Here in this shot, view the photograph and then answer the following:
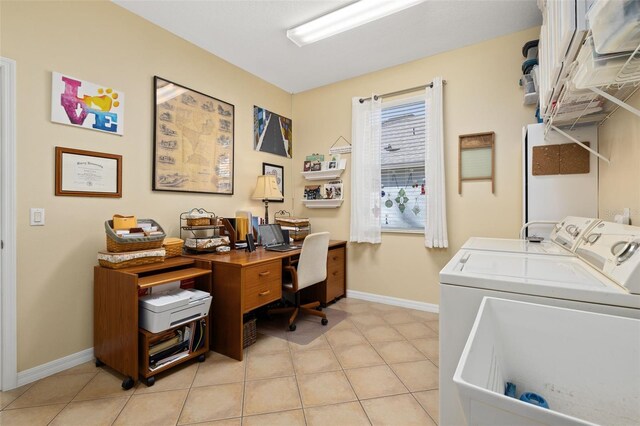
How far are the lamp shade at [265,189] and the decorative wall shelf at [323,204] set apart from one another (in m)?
0.56

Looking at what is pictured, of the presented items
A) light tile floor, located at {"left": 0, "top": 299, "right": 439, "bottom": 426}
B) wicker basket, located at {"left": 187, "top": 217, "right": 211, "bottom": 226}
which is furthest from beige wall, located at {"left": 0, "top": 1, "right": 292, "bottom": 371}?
light tile floor, located at {"left": 0, "top": 299, "right": 439, "bottom": 426}

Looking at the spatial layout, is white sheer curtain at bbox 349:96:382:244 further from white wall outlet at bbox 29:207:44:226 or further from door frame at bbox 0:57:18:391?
door frame at bbox 0:57:18:391

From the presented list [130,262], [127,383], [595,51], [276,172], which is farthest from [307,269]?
[595,51]

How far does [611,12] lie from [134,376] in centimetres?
258

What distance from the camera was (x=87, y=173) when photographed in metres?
2.02

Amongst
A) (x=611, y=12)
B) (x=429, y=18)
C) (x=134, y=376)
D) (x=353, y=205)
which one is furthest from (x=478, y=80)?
(x=134, y=376)

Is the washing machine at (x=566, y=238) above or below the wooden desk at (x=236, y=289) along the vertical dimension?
above

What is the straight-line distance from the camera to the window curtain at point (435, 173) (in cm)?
285

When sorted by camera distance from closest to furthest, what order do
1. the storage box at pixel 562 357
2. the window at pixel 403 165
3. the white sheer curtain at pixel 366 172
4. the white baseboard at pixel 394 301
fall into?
the storage box at pixel 562 357, the white baseboard at pixel 394 301, the window at pixel 403 165, the white sheer curtain at pixel 366 172

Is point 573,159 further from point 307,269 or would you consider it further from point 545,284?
point 307,269

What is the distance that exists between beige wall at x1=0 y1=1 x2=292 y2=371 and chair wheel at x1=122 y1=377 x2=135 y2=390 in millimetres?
607

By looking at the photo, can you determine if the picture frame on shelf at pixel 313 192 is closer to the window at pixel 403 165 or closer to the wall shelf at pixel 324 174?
the wall shelf at pixel 324 174

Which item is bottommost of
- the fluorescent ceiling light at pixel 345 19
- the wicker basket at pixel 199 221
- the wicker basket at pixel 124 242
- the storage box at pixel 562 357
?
the storage box at pixel 562 357

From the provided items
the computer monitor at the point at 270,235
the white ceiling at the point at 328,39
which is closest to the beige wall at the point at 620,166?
the white ceiling at the point at 328,39
